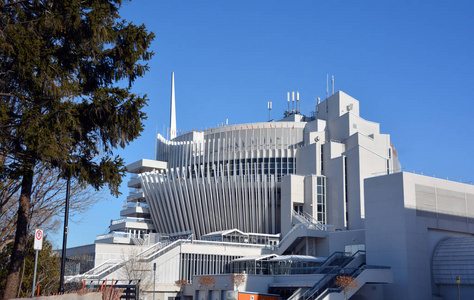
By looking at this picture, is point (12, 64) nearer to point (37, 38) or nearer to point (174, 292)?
point (37, 38)

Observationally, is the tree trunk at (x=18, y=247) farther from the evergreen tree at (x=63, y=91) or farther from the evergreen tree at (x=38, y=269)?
the evergreen tree at (x=38, y=269)

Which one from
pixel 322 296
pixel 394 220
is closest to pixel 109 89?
pixel 322 296

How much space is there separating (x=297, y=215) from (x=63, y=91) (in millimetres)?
51487

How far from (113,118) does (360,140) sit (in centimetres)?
5264

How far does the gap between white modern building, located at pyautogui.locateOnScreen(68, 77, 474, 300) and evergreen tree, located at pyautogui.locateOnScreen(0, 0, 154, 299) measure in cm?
2758

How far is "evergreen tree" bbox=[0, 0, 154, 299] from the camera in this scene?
62.6 feet

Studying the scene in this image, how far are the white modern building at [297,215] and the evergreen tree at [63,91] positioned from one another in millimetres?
27575

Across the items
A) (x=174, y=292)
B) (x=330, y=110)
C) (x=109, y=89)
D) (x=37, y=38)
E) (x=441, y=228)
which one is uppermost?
(x=330, y=110)

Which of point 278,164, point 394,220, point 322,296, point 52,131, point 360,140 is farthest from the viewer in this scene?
point 278,164

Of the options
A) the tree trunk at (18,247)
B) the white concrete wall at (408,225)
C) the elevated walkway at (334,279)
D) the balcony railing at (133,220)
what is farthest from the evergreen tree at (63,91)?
the balcony railing at (133,220)

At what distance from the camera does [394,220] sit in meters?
48.6

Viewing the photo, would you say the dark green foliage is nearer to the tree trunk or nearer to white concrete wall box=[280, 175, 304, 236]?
the tree trunk

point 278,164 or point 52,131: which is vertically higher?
point 278,164

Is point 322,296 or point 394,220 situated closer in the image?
point 322,296
